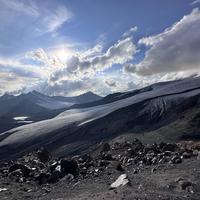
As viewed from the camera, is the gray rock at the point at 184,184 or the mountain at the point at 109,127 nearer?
the gray rock at the point at 184,184

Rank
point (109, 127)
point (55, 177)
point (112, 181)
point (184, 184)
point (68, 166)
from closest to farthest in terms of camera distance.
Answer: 1. point (184, 184)
2. point (112, 181)
3. point (55, 177)
4. point (68, 166)
5. point (109, 127)

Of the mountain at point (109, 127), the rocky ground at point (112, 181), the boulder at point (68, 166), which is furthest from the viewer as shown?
the mountain at point (109, 127)

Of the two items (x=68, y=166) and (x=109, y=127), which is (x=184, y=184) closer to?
(x=68, y=166)

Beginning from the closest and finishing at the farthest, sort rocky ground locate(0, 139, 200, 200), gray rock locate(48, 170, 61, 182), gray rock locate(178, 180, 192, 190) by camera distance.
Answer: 1. gray rock locate(178, 180, 192, 190)
2. rocky ground locate(0, 139, 200, 200)
3. gray rock locate(48, 170, 61, 182)

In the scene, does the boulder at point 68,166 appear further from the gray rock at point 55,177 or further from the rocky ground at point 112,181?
the gray rock at point 55,177

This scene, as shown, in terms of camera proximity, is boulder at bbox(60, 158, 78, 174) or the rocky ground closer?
the rocky ground

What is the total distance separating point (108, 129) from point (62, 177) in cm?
4460

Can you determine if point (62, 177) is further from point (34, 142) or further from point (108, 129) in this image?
point (34, 142)

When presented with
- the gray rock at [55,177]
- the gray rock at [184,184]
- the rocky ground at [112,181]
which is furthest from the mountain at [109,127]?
the gray rock at [184,184]

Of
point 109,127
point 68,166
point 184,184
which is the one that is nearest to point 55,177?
point 68,166

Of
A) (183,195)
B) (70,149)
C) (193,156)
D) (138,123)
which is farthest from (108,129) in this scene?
(183,195)

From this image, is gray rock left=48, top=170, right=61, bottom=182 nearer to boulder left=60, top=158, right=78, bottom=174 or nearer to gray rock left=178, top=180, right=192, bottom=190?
boulder left=60, top=158, right=78, bottom=174

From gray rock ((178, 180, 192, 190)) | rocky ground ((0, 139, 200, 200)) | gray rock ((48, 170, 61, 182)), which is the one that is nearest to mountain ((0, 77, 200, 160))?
rocky ground ((0, 139, 200, 200))

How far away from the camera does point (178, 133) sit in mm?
33938
